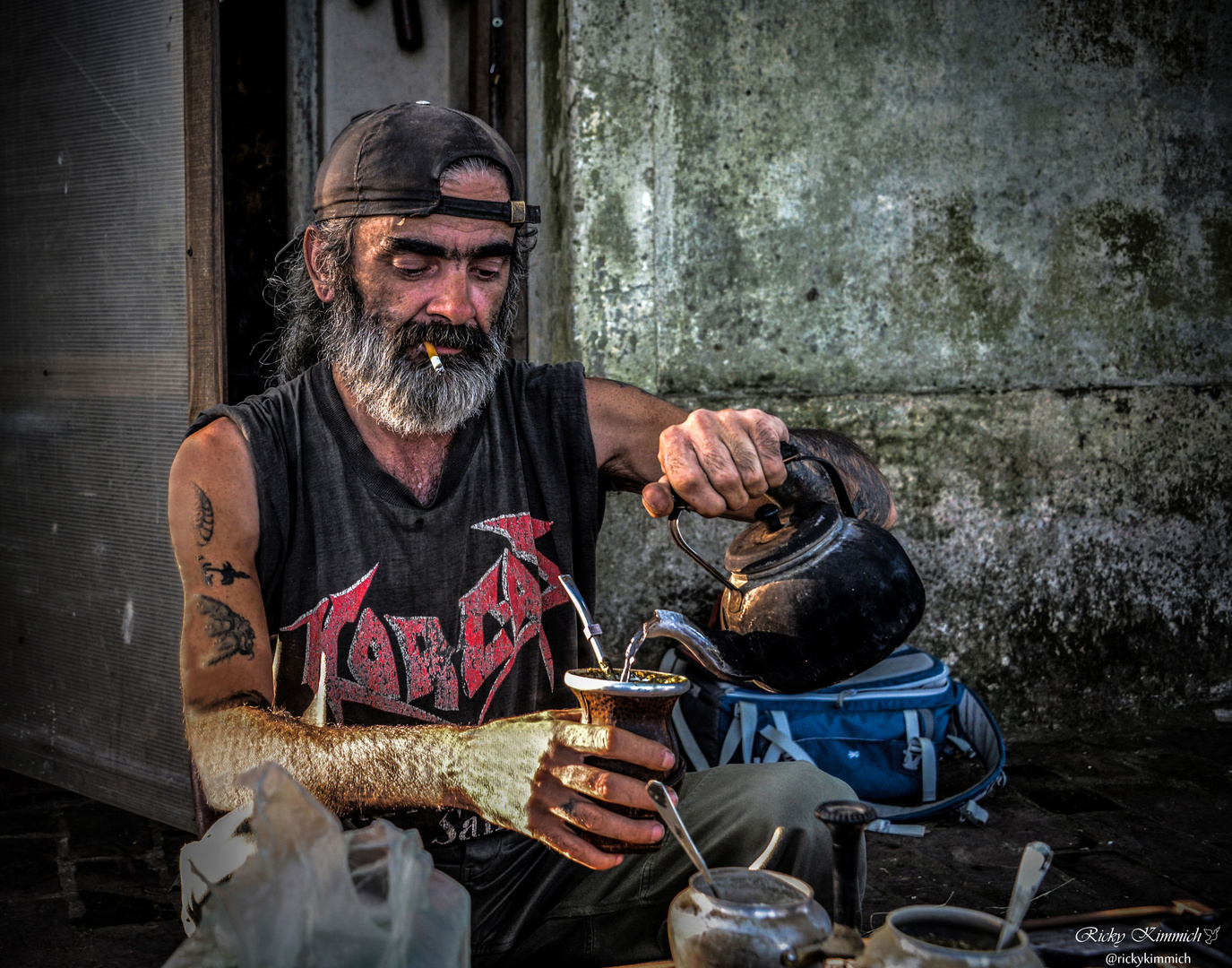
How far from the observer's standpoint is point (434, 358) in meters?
2.12

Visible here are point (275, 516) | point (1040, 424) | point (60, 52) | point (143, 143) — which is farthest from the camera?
point (1040, 424)

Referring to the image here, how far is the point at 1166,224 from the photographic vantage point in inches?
161

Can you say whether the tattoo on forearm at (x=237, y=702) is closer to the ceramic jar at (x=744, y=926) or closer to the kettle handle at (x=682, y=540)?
the kettle handle at (x=682, y=540)

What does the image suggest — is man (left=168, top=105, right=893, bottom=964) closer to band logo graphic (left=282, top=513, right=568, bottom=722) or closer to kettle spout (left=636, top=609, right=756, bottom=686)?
band logo graphic (left=282, top=513, right=568, bottom=722)

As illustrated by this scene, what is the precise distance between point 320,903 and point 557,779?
383 mm

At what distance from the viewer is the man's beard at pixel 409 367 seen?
6.89ft

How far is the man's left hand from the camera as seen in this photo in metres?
1.68

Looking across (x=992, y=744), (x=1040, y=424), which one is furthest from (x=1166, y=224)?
(x=992, y=744)

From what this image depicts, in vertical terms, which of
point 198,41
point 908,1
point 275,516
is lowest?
point 275,516

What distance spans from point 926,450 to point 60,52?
332cm

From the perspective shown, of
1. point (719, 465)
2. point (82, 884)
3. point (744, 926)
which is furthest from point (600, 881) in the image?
point (82, 884)

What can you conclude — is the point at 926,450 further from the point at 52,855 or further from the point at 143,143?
the point at 52,855

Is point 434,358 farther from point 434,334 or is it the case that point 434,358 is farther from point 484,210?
point 484,210

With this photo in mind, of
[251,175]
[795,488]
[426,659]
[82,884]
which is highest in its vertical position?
[251,175]
